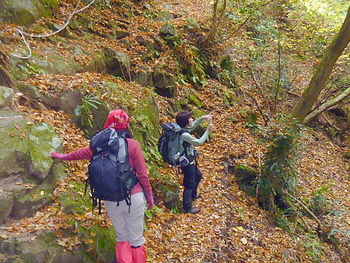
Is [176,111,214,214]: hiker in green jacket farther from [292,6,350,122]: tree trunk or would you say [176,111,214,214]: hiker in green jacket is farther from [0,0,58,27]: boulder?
[0,0,58,27]: boulder

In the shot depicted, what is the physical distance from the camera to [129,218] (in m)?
3.76

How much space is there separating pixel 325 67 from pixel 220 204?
14.0 feet

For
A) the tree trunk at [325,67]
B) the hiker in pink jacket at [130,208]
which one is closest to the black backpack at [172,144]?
the hiker in pink jacket at [130,208]

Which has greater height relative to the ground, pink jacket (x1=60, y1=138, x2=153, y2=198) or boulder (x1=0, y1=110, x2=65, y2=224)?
pink jacket (x1=60, y1=138, x2=153, y2=198)

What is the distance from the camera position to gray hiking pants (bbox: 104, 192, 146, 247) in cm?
369

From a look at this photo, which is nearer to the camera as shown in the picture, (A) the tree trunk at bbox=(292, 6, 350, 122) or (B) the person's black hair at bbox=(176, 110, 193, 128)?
(B) the person's black hair at bbox=(176, 110, 193, 128)

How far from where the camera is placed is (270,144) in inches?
288

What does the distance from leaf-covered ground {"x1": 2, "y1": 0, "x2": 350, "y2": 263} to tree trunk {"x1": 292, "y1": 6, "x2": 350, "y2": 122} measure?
901 mm

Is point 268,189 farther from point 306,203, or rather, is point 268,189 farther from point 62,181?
point 62,181

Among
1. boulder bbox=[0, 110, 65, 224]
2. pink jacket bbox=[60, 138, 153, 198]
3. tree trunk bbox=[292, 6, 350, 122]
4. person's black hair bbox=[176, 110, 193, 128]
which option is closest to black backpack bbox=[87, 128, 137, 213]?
pink jacket bbox=[60, 138, 153, 198]

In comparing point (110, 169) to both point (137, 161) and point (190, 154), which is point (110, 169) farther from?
point (190, 154)

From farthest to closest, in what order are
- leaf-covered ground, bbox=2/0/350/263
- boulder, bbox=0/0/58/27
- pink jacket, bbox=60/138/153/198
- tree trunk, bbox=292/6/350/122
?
1. boulder, bbox=0/0/58/27
2. tree trunk, bbox=292/6/350/122
3. leaf-covered ground, bbox=2/0/350/263
4. pink jacket, bbox=60/138/153/198

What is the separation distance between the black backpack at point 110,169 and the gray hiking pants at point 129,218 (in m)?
0.20

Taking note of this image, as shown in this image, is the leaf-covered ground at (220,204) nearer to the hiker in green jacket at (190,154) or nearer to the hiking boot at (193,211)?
the hiking boot at (193,211)
